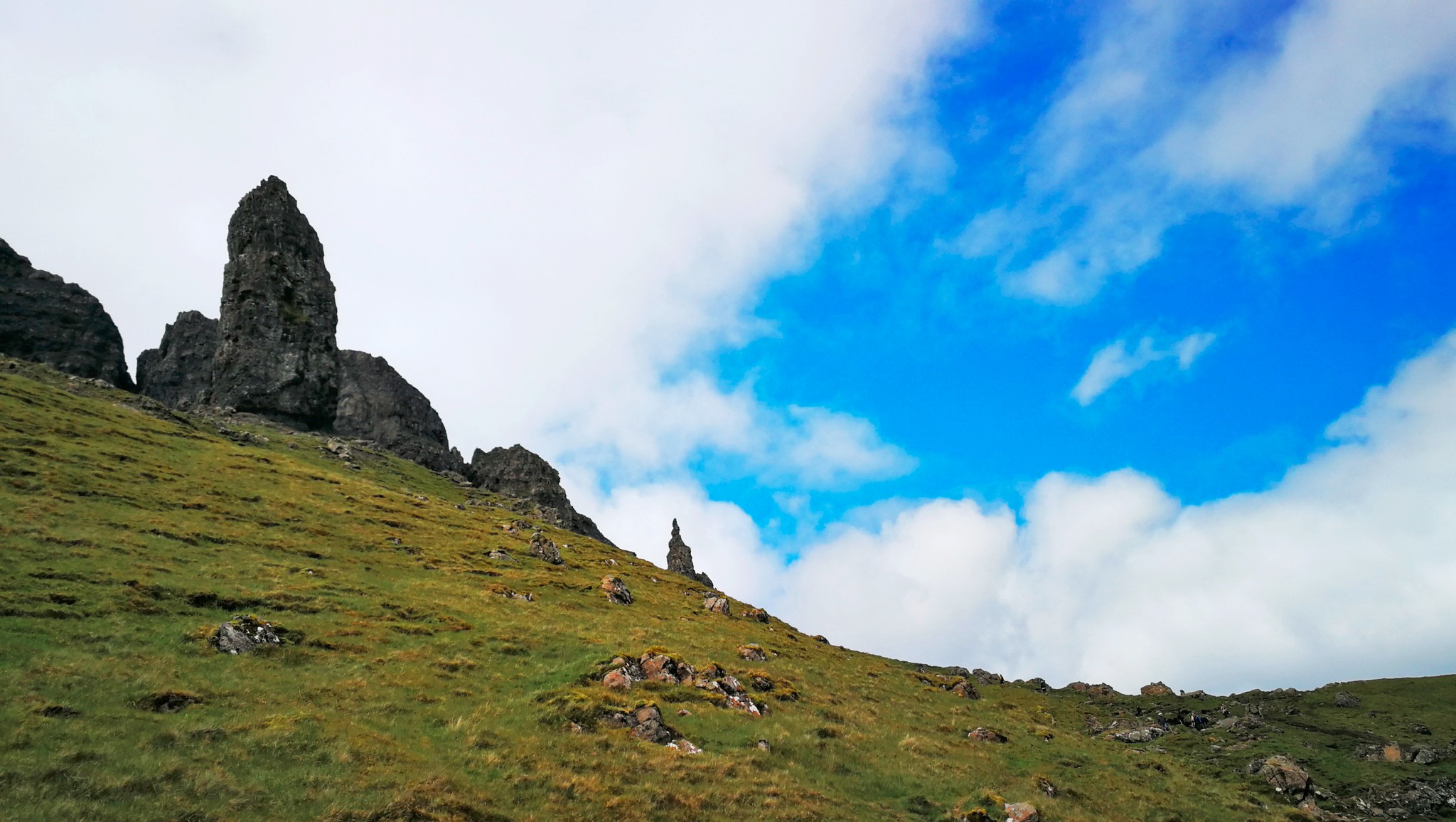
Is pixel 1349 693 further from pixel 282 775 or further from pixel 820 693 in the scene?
pixel 282 775

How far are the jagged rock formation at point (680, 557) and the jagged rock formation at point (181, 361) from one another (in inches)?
3855

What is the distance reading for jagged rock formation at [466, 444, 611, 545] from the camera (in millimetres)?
138375

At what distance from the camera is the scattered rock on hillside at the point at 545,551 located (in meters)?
71.6

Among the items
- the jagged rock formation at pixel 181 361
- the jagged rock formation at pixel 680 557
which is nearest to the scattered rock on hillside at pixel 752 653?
the jagged rock formation at pixel 680 557

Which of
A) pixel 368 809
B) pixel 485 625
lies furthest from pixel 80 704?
pixel 485 625

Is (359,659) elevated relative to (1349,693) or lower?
lower

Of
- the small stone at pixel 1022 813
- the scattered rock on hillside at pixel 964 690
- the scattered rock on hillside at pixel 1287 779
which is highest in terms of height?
the scattered rock on hillside at pixel 1287 779

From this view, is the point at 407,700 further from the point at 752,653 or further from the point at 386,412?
the point at 386,412

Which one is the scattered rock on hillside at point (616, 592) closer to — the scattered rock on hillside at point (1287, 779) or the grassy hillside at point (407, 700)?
the grassy hillside at point (407, 700)

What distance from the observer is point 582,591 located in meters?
61.3

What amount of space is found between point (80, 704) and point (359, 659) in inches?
445

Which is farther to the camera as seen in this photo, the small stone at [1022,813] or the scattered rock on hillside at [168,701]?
the small stone at [1022,813]

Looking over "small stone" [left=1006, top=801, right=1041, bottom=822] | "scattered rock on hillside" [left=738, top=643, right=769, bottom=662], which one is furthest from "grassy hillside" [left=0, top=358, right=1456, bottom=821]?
"small stone" [left=1006, top=801, right=1041, bottom=822]

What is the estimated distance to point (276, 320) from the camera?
11688 centimetres
